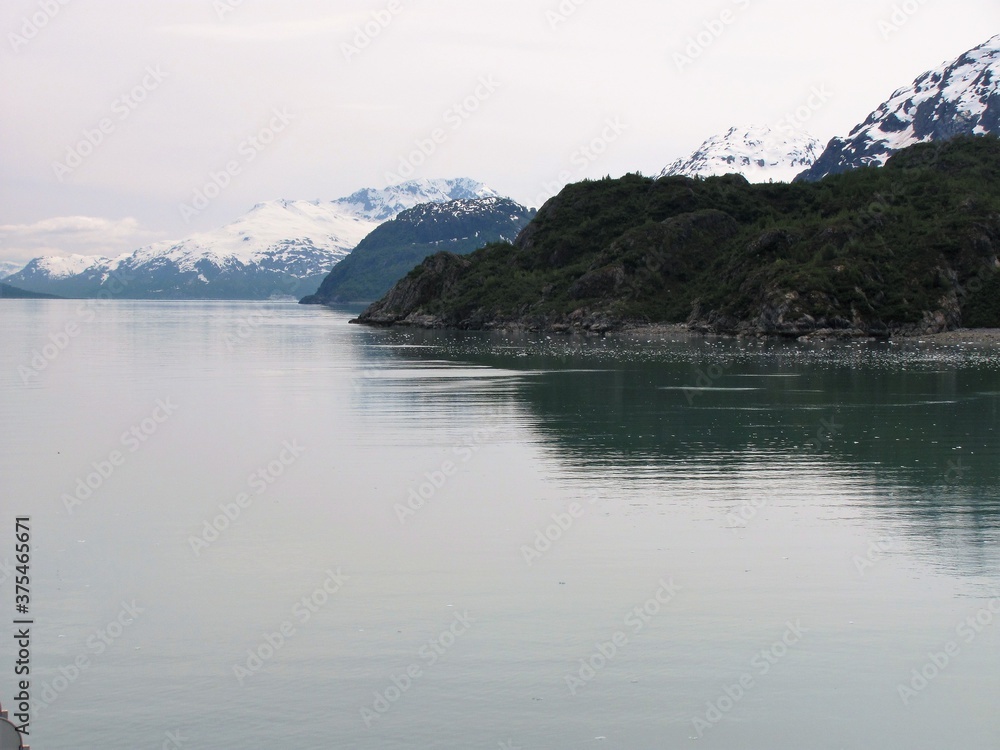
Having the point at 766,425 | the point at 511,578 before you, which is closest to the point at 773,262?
the point at 766,425

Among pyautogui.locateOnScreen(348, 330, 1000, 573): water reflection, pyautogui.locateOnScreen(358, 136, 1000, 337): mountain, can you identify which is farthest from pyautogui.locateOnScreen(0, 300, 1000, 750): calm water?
pyautogui.locateOnScreen(358, 136, 1000, 337): mountain

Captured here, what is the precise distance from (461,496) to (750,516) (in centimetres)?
761

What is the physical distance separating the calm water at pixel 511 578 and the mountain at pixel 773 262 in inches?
3538

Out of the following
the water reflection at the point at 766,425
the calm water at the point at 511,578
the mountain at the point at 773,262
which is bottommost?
the calm water at the point at 511,578

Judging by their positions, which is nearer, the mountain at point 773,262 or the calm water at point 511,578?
the calm water at point 511,578

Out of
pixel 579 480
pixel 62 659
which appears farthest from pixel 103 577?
pixel 579 480

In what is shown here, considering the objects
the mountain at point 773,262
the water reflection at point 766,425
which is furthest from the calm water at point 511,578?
the mountain at point 773,262

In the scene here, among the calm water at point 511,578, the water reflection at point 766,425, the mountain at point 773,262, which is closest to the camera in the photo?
the calm water at point 511,578

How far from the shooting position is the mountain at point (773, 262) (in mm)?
131250

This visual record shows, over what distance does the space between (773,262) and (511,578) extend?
133 metres

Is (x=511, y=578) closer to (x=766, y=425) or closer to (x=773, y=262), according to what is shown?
(x=766, y=425)

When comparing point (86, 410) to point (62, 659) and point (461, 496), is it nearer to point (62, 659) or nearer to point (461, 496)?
point (461, 496)

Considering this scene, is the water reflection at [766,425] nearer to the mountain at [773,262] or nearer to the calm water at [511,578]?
the calm water at [511,578]

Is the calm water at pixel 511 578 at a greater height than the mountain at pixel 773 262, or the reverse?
the mountain at pixel 773 262
